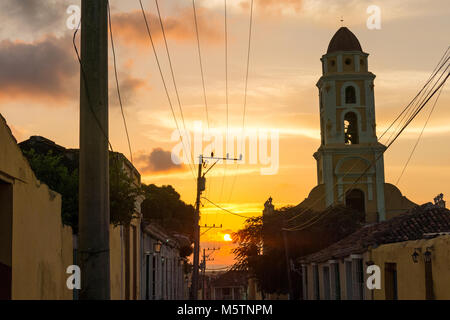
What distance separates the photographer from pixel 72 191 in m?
15.9

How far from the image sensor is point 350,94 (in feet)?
197

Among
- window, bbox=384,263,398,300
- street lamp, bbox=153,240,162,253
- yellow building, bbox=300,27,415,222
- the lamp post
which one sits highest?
yellow building, bbox=300,27,415,222

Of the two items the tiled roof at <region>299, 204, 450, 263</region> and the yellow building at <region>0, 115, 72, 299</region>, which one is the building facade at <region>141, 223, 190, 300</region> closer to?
the tiled roof at <region>299, 204, 450, 263</region>

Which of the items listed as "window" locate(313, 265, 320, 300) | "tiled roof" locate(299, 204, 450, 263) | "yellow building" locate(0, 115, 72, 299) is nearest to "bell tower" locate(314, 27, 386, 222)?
"window" locate(313, 265, 320, 300)

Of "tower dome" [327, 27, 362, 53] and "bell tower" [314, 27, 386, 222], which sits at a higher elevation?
"tower dome" [327, 27, 362, 53]

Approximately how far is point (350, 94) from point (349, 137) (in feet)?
11.4

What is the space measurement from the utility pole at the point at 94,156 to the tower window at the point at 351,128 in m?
52.7

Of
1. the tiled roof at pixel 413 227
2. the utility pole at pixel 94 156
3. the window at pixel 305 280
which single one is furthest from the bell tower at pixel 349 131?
the utility pole at pixel 94 156

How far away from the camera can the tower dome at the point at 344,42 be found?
60625 millimetres

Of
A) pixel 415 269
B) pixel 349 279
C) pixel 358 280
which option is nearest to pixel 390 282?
pixel 415 269

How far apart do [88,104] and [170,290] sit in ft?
108

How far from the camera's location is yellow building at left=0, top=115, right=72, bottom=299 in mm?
9836

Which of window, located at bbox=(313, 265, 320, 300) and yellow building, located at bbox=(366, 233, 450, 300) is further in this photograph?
window, located at bbox=(313, 265, 320, 300)

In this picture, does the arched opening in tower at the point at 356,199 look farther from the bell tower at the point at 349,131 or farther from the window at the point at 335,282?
the window at the point at 335,282
